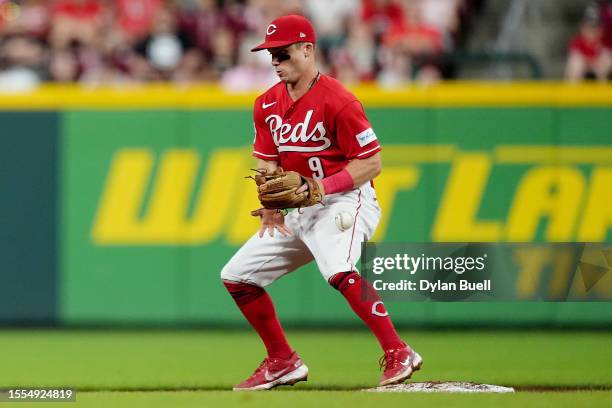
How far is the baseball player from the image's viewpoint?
6.32m

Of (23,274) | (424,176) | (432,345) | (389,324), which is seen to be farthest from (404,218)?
(389,324)

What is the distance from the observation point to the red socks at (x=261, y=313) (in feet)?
22.1

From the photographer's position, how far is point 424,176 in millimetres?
10234

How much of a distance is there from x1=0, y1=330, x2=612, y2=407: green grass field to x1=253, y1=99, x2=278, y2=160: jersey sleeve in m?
1.31

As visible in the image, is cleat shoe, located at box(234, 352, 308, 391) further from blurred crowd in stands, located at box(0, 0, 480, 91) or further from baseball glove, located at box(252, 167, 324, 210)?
blurred crowd in stands, located at box(0, 0, 480, 91)

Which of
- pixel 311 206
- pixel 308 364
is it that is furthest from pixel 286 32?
pixel 308 364

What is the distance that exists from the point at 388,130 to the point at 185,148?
1.74 m

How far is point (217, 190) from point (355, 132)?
413 centimetres

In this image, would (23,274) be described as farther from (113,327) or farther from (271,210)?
(271,210)

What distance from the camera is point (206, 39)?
39.9 ft

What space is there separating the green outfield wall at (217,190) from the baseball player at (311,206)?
137 inches

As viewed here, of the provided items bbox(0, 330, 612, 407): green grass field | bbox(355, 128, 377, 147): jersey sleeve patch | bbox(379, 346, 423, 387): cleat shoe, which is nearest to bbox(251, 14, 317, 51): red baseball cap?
bbox(355, 128, 377, 147): jersey sleeve patch

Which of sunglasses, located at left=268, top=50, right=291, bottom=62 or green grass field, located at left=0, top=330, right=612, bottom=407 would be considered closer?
green grass field, located at left=0, top=330, right=612, bottom=407

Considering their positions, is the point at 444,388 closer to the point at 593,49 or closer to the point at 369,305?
the point at 369,305
